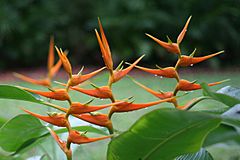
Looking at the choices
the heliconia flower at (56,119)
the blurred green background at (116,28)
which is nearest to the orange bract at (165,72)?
the heliconia flower at (56,119)

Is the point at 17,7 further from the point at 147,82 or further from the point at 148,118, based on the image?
the point at 148,118

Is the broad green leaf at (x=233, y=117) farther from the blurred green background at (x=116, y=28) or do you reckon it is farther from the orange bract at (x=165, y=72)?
the blurred green background at (x=116, y=28)

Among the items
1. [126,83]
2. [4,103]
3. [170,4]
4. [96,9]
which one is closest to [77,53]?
[96,9]

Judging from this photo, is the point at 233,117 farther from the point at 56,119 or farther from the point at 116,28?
the point at 116,28

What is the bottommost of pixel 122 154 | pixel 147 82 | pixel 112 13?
pixel 147 82

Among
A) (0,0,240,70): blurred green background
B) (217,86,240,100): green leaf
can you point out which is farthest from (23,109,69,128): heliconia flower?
(0,0,240,70): blurred green background

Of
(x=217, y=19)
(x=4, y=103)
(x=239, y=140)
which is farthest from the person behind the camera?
(x=217, y=19)

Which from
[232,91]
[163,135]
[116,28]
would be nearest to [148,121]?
[163,135]
